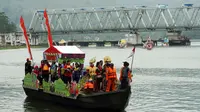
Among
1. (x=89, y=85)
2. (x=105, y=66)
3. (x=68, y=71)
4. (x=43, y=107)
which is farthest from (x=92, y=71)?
(x=43, y=107)

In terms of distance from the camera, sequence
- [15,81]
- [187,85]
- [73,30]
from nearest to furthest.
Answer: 1. [187,85]
2. [15,81]
3. [73,30]

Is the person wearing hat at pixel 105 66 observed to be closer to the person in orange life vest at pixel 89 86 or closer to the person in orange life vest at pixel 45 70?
the person in orange life vest at pixel 89 86

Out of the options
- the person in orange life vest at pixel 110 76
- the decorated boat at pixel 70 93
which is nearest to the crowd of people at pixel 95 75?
the person in orange life vest at pixel 110 76

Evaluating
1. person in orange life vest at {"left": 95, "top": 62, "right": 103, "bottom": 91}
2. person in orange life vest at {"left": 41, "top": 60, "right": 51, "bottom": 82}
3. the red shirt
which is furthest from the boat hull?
person in orange life vest at {"left": 41, "top": 60, "right": 51, "bottom": 82}

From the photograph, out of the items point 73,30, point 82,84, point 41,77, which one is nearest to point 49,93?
point 41,77

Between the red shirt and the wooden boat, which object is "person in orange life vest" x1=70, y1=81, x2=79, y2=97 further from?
the red shirt

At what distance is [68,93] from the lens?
27922mm

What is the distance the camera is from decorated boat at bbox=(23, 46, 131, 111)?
83.4 ft

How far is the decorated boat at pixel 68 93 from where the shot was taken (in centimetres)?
2541

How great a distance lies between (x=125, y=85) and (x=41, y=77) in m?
7.95

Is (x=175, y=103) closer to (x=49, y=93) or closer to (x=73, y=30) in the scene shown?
(x=49, y=93)

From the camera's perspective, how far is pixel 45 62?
30812 mm

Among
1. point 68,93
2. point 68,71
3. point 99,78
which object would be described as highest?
point 68,71

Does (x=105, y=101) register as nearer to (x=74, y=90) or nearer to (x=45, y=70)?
(x=74, y=90)
